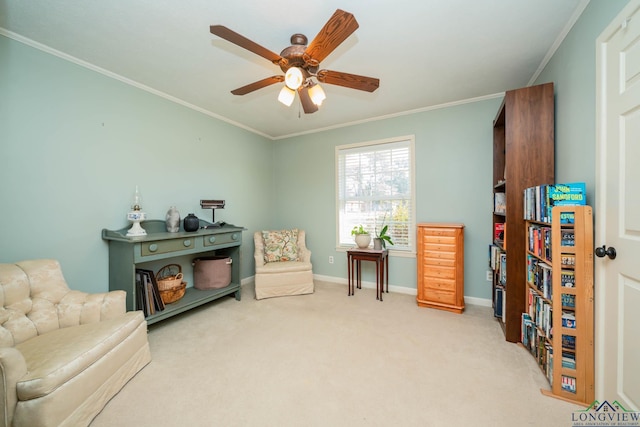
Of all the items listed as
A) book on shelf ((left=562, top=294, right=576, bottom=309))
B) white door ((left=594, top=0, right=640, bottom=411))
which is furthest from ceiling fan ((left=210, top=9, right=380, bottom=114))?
book on shelf ((left=562, top=294, right=576, bottom=309))

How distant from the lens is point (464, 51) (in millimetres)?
2127

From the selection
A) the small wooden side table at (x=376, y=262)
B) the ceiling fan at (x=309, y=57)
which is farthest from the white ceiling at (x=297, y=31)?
the small wooden side table at (x=376, y=262)

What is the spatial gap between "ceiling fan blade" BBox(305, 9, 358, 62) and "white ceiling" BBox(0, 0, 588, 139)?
0.31 m

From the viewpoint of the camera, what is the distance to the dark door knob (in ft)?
4.28

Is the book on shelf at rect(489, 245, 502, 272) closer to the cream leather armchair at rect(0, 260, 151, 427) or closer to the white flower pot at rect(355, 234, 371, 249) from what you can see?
the white flower pot at rect(355, 234, 371, 249)

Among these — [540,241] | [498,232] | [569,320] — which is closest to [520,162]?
[540,241]

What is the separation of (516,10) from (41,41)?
355 cm

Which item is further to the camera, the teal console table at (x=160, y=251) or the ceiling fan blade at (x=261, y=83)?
the teal console table at (x=160, y=251)

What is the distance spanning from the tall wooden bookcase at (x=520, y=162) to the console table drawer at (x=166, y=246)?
306cm

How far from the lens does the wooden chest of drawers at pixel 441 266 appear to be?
280 centimetres

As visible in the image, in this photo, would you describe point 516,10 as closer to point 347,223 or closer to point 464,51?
point 464,51

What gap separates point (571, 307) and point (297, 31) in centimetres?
259

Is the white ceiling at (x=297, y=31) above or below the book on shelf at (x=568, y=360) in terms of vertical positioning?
above

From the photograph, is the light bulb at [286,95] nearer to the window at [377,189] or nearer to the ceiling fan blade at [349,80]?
the ceiling fan blade at [349,80]
